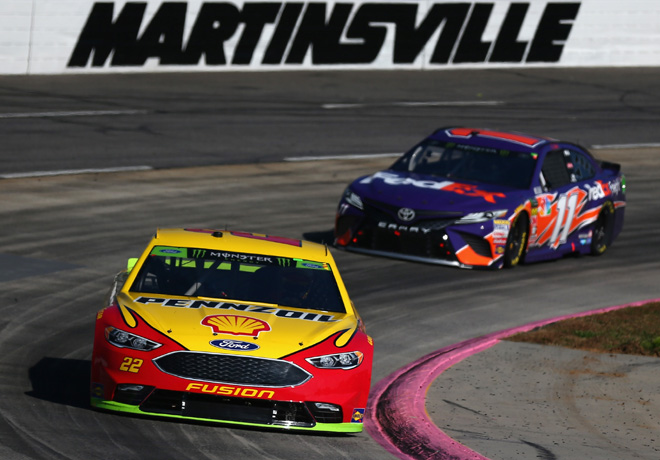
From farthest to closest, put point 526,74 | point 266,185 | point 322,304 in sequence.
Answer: point 526,74 < point 266,185 < point 322,304

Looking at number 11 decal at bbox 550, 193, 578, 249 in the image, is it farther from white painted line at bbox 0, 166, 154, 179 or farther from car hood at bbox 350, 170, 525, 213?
white painted line at bbox 0, 166, 154, 179

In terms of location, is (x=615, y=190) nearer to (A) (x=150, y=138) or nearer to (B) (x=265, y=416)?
(A) (x=150, y=138)

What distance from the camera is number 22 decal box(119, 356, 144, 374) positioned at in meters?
7.63

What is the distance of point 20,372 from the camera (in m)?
9.05

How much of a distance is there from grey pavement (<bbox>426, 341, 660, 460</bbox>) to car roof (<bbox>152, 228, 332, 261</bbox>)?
1453 mm

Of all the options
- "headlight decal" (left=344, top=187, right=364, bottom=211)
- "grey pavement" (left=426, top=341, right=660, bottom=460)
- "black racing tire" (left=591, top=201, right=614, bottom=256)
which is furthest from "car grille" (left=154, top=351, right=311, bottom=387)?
"black racing tire" (left=591, top=201, right=614, bottom=256)

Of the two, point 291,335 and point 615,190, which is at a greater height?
point 291,335

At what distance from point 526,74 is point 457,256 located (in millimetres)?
19942

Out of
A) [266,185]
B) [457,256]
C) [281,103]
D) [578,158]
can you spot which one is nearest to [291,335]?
[457,256]

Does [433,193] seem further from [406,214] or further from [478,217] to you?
[478,217]

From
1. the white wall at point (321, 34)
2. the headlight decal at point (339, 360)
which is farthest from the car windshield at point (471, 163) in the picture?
the white wall at point (321, 34)

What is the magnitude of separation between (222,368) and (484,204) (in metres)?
7.19

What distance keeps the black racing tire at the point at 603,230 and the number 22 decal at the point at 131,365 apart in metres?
9.70

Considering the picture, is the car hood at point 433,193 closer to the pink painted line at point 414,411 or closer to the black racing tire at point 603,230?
the black racing tire at point 603,230
